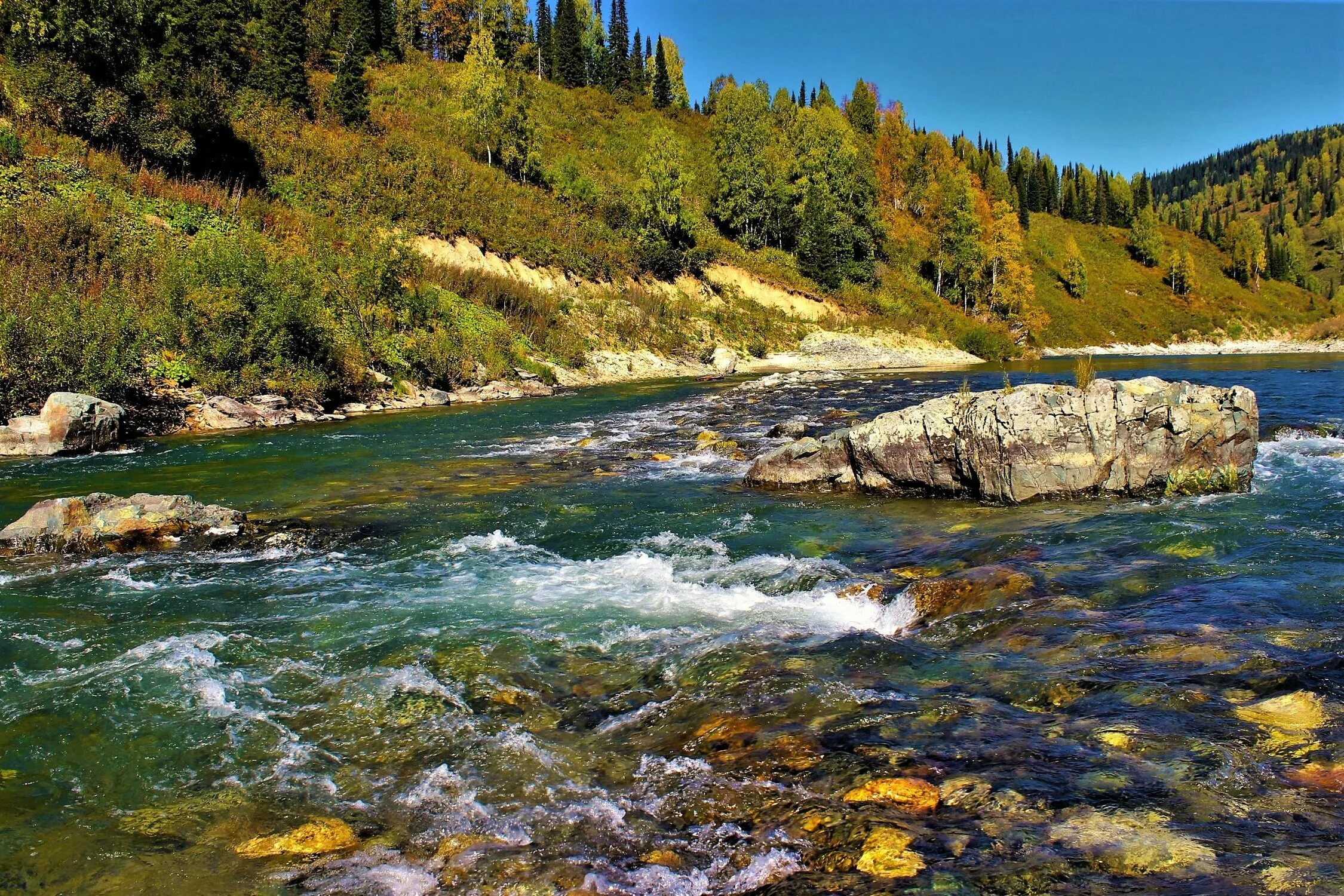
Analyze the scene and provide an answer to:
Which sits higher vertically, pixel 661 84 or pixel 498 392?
pixel 661 84

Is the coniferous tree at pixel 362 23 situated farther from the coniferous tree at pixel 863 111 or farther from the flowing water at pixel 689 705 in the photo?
the flowing water at pixel 689 705

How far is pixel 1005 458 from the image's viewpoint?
11656 millimetres

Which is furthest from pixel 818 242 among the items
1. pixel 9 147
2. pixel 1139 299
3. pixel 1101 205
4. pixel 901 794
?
pixel 1101 205

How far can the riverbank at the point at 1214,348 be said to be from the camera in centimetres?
7688

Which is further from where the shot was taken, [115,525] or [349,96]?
[349,96]

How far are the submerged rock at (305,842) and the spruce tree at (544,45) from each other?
105566 millimetres

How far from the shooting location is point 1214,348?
89812 millimetres

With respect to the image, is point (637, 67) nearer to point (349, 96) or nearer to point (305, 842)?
point (349, 96)

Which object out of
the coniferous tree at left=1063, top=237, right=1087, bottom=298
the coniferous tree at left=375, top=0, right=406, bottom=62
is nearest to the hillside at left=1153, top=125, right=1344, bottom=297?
the coniferous tree at left=1063, top=237, right=1087, bottom=298

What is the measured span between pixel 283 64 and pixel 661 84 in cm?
5975

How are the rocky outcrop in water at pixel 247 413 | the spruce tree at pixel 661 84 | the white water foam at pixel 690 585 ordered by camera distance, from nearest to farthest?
the white water foam at pixel 690 585 < the rocky outcrop in water at pixel 247 413 < the spruce tree at pixel 661 84

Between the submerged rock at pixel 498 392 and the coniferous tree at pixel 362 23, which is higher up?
the coniferous tree at pixel 362 23

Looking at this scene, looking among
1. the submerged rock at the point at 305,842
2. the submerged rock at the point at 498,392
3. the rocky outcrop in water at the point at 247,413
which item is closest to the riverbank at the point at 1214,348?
the submerged rock at the point at 498,392

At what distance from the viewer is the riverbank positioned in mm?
76875
